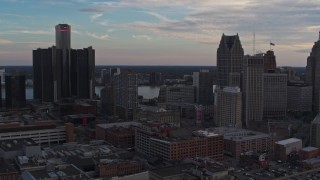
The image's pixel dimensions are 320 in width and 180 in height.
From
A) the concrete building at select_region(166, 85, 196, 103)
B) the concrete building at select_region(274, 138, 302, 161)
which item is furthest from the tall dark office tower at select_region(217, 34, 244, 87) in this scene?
the concrete building at select_region(274, 138, 302, 161)

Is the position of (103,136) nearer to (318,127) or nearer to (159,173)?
(159,173)

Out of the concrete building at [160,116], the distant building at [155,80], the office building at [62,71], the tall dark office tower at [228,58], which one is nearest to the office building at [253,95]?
the concrete building at [160,116]

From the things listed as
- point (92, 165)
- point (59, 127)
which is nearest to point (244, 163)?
point (92, 165)

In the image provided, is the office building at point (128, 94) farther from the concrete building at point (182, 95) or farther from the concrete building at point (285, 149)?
the concrete building at point (285, 149)

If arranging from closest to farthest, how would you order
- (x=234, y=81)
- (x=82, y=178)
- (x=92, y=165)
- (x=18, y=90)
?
(x=82, y=178) < (x=92, y=165) < (x=234, y=81) < (x=18, y=90)

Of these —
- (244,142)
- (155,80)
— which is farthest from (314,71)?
(155,80)

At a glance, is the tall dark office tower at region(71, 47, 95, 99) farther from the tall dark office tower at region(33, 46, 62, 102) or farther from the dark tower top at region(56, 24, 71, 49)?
the tall dark office tower at region(33, 46, 62, 102)
